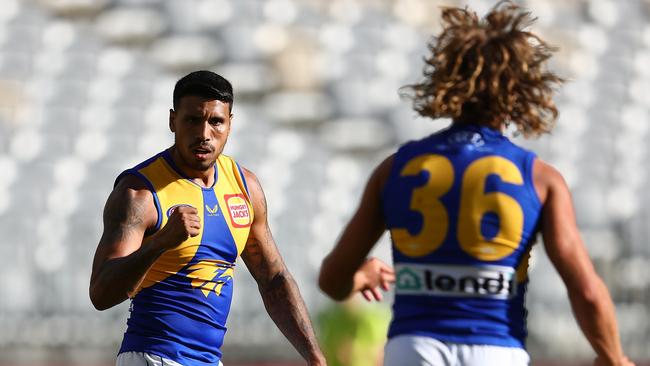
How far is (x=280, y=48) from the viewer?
13.4 metres

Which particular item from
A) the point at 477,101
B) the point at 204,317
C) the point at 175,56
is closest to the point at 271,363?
the point at 175,56

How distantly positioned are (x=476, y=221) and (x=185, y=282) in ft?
Answer: 5.12

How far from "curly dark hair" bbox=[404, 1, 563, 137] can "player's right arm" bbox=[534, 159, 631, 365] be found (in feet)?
0.85

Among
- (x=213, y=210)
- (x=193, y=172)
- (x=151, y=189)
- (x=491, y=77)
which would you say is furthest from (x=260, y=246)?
(x=491, y=77)

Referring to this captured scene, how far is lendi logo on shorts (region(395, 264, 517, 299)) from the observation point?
341cm

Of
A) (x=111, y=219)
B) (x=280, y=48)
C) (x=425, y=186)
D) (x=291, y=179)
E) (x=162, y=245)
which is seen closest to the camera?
(x=425, y=186)

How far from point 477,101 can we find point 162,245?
4.07 ft

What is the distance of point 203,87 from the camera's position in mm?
4602

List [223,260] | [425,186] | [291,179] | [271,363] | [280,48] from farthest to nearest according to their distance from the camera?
[280,48]
[291,179]
[271,363]
[223,260]
[425,186]

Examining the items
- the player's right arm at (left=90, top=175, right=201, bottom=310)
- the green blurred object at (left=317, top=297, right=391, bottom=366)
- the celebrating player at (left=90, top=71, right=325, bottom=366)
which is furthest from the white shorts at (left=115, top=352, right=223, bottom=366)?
the green blurred object at (left=317, top=297, right=391, bottom=366)

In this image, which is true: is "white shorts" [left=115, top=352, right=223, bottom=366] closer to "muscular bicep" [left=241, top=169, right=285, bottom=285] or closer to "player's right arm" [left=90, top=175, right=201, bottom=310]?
"player's right arm" [left=90, top=175, right=201, bottom=310]

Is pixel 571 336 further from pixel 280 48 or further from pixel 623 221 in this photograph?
pixel 280 48

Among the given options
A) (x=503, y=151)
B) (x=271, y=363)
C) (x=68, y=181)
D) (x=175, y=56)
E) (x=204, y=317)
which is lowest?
(x=204, y=317)

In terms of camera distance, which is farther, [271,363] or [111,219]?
[271,363]
